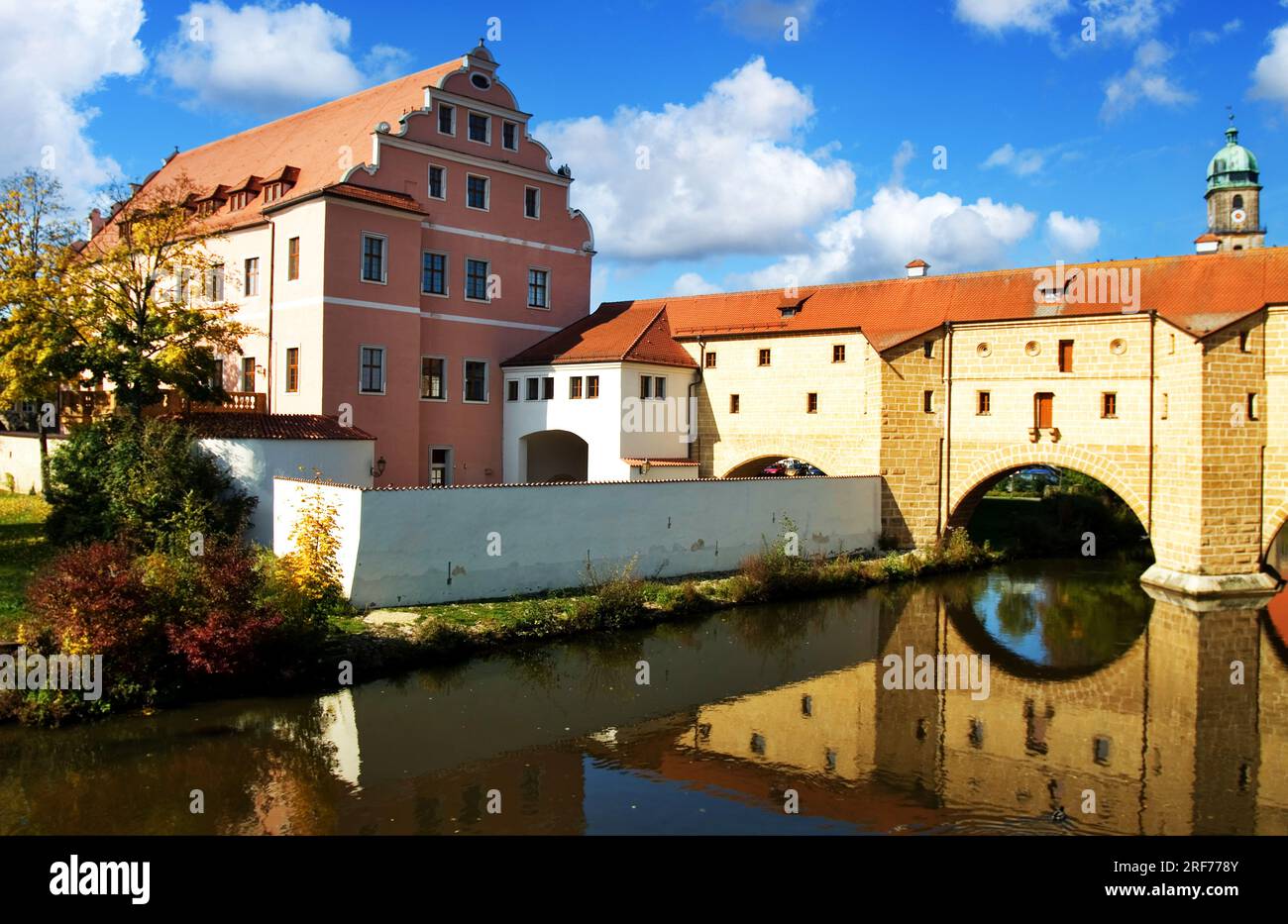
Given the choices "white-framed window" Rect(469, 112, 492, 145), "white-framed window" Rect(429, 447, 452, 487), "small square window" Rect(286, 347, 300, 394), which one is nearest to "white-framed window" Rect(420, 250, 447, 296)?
"white-framed window" Rect(469, 112, 492, 145)

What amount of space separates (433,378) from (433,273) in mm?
2911

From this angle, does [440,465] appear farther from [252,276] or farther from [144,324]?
[144,324]

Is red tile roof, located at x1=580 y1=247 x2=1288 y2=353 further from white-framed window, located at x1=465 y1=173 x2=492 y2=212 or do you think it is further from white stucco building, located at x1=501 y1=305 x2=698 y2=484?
white-framed window, located at x1=465 y1=173 x2=492 y2=212

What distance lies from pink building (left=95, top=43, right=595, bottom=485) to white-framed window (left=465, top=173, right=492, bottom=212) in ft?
0.18

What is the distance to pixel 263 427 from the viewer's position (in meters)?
20.6

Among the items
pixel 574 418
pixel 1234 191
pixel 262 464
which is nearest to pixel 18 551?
pixel 262 464

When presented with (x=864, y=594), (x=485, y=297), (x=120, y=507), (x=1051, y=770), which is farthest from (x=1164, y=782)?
(x=485, y=297)

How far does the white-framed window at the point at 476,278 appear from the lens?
28.4m

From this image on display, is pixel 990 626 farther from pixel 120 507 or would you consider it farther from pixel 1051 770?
pixel 120 507

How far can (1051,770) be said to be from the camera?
11953 mm

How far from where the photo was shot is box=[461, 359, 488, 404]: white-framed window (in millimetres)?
28672

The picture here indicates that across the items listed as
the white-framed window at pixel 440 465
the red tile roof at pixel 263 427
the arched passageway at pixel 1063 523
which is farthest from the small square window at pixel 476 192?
the arched passageway at pixel 1063 523

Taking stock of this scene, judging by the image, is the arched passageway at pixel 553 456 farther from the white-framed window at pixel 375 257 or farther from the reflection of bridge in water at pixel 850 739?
the reflection of bridge in water at pixel 850 739

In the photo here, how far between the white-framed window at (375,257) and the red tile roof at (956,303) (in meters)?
5.91
